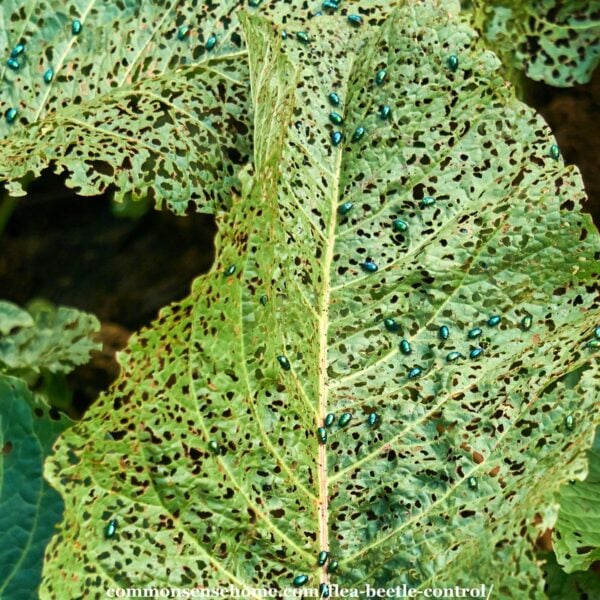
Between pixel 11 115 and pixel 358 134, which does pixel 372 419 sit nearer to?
pixel 358 134

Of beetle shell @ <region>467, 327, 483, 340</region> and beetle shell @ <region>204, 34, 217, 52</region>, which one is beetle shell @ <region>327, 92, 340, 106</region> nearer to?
beetle shell @ <region>204, 34, 217, 52</region>

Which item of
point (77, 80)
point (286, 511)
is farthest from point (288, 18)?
point (286, 511)

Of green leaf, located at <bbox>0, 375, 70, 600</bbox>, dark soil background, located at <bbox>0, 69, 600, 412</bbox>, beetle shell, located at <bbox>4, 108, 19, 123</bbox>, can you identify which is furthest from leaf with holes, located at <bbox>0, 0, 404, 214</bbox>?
dark soil background, located at <bbox>0, 69, 600, 412</bbox>

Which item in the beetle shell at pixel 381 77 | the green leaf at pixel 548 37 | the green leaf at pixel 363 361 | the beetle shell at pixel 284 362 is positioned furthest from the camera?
the green leaf at pixel 548 37

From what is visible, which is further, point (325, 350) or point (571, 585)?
point (571, 585)

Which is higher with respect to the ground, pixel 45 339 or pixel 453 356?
pixel 453 356

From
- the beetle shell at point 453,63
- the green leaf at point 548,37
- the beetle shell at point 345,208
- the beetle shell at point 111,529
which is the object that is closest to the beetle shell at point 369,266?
the beetle shell at point 345,208

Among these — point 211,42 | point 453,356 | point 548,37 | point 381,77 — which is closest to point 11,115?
point 211,42

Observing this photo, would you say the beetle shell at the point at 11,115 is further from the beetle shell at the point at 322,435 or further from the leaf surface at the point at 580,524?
the leaf surface at the point at 580,524
